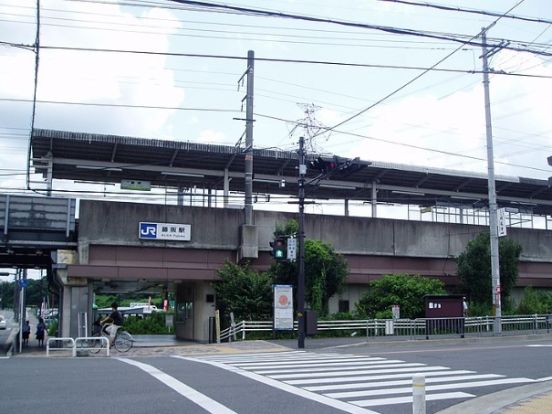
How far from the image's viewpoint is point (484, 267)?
115ft

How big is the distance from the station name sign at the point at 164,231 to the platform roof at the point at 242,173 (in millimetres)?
5022

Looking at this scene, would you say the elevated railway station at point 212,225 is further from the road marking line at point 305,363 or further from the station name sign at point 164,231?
the road marking line at point 305,363

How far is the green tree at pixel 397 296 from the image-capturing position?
32500 mm

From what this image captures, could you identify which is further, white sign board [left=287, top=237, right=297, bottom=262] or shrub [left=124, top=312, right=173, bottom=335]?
shrub [left=124, top=312, right=173, bottom=335]

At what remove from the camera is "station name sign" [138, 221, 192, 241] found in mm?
31672

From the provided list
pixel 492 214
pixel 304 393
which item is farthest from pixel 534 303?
pixel 304 393

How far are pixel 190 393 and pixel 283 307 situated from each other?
15913 millimetres

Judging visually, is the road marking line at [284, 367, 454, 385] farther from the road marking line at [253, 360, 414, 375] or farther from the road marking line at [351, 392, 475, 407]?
the road marking line at [351, 392, 475, 407]

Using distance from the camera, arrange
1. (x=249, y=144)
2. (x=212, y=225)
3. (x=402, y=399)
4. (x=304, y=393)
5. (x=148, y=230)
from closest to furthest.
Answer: (x=402, y=399) < (x=304, y=393) < (x=148, y=230) < (x=249, y=144) < (x=212, y=225)

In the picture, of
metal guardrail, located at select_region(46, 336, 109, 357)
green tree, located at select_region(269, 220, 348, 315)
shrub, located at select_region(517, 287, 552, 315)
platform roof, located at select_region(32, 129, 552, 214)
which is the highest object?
platform roof, located at select_region(32, 129, 552, 214)

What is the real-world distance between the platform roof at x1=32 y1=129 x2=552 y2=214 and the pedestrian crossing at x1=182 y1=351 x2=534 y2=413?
14471mm

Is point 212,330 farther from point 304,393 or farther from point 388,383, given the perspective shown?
point 304,393

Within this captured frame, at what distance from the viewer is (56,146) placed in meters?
34.8

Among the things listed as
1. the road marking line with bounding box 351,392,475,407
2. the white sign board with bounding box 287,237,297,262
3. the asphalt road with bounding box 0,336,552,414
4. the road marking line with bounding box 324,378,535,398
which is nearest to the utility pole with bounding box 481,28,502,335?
the asphalt road with bounding box 0,336,552,414
